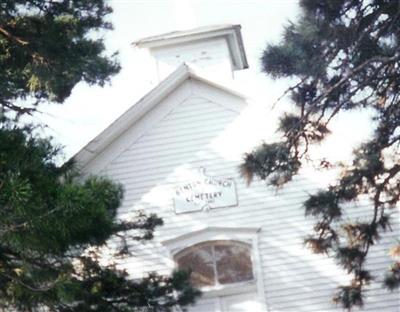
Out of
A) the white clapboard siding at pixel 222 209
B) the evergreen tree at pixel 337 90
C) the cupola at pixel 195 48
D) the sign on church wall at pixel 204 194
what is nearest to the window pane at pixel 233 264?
the white clapboard siding at pixel 222 209

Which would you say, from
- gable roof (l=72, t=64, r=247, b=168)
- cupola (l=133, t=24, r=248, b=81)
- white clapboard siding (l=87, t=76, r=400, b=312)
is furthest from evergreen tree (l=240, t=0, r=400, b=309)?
cupola (l=133, t=24, r=248, b=81)

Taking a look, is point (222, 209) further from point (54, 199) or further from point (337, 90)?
point (54, 199)

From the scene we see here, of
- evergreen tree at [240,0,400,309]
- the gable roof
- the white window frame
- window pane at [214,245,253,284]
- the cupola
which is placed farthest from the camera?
the cupola

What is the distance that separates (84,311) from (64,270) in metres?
0.76

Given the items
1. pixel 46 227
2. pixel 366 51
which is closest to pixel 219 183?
pixel 366 51

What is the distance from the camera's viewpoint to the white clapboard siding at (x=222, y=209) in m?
11.9

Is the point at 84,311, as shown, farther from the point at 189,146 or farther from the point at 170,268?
Result: the point at 189,146

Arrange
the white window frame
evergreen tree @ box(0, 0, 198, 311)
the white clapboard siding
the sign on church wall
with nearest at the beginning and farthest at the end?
evergreen tree @ box(0, 0, 198, 311) → the white clapboard siding → the white window frame → the sign on church wall

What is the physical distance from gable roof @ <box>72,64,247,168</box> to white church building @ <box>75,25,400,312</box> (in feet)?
0.06

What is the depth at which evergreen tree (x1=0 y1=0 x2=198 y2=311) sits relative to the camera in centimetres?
587

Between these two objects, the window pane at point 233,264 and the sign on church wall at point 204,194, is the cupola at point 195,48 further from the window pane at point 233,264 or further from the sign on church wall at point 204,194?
the window pane at point 233,264

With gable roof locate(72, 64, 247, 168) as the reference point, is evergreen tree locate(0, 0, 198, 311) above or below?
below

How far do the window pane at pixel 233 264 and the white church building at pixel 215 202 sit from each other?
0.6 inches

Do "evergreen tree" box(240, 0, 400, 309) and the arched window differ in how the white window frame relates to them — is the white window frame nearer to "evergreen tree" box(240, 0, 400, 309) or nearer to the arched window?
the arched window
